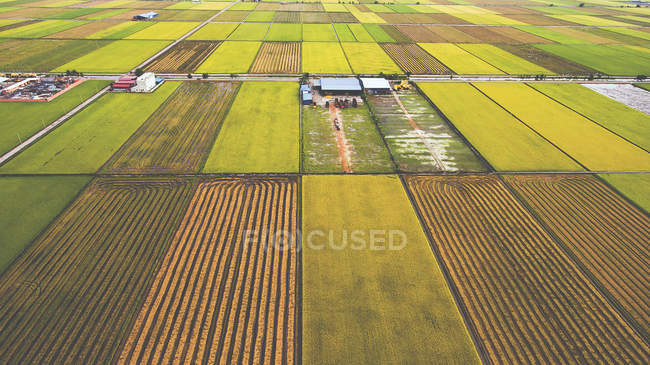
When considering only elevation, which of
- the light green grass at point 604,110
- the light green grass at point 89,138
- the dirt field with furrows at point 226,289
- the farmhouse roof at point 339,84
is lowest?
the dirt field with furrows at point 226,289

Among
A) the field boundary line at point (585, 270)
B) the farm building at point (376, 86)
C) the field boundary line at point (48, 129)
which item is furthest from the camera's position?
the farm building at point (376, 86)

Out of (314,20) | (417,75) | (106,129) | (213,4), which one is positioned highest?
(213,4)

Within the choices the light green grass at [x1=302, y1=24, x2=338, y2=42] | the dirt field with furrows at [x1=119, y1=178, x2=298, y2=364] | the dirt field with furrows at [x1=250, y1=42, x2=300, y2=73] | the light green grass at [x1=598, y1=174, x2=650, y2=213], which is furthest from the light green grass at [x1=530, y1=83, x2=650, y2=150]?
the light green grass at [x1=302, y1=24, x2=338, y2=42]

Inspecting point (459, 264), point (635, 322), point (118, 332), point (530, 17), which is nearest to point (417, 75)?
point (459, 264)

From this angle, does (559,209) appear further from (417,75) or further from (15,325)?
(15,325)

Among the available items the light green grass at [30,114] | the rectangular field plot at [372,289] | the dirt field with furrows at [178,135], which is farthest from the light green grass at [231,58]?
the rectangular field plot at [372,289]

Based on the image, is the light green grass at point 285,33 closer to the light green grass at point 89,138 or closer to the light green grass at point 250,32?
the light green grass at point 250,32

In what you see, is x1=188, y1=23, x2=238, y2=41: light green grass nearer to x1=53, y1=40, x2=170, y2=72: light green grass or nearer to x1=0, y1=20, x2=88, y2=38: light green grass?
x1=53, y1=40, x2=170, y2=72: light green grass

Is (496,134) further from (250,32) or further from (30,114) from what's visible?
(250,32)
